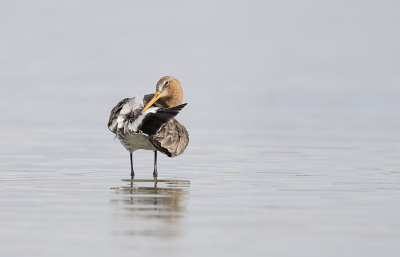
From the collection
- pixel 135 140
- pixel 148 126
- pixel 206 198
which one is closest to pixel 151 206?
pixel 206 198

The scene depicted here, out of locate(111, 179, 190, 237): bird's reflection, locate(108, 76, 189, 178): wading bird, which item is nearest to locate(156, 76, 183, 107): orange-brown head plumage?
locate(108, 76, 189, 178): wading bird

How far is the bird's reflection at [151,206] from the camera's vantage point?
7207mm

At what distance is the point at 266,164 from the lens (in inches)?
511

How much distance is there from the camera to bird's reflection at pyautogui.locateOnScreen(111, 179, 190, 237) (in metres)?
7.21

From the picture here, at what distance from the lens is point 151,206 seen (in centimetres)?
850

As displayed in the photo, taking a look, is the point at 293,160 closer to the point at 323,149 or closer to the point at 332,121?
the point at 323,149

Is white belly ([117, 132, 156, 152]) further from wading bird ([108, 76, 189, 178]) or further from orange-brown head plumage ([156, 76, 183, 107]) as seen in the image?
orange-brown head plumage ([156, 76, 183, 107])

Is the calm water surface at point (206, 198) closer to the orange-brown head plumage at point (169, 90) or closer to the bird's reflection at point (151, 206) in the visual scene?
the bird's reflection at point (151, 206)

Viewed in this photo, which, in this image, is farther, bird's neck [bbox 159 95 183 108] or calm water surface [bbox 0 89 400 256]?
bird's neck [bbox 159 95 183 108]

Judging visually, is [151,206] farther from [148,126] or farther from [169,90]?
[169,90]

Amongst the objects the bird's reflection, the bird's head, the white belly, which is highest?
the bird's head

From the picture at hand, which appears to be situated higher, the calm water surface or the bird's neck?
the bird's neck

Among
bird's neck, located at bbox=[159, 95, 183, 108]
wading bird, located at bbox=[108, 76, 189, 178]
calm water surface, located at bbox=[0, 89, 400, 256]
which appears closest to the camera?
calm water surface, located at bbox=[0, 89, 400, 256]

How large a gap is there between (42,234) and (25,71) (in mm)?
59631
